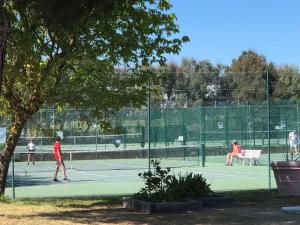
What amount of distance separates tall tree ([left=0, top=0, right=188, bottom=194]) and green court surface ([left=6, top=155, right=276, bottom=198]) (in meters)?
4.48

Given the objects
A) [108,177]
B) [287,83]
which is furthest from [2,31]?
[287,83]

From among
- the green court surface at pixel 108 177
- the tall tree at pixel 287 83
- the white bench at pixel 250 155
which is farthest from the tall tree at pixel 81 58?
the tall tree at pixel 287 83

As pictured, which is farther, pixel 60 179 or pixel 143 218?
pixel 60 179

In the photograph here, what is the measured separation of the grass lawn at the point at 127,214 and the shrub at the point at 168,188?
22.8 inches

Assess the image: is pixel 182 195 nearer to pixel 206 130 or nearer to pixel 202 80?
pixel 206 130

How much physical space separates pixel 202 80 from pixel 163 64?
3241 cm

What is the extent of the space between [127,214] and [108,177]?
12.9 m

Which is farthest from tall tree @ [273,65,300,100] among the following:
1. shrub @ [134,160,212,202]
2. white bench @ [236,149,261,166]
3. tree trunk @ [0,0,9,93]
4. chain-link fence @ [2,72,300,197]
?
tree trunk @ [0,0,9,93]

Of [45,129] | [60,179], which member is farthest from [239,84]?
[45,129]

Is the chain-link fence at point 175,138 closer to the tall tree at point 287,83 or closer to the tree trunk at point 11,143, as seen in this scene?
the tree trunk at point 11,143

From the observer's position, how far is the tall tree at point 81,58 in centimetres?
1112

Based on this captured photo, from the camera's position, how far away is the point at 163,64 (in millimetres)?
13469

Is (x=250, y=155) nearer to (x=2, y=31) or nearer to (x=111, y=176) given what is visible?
(x=111, y=176)

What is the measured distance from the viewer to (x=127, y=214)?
38.5 ft
